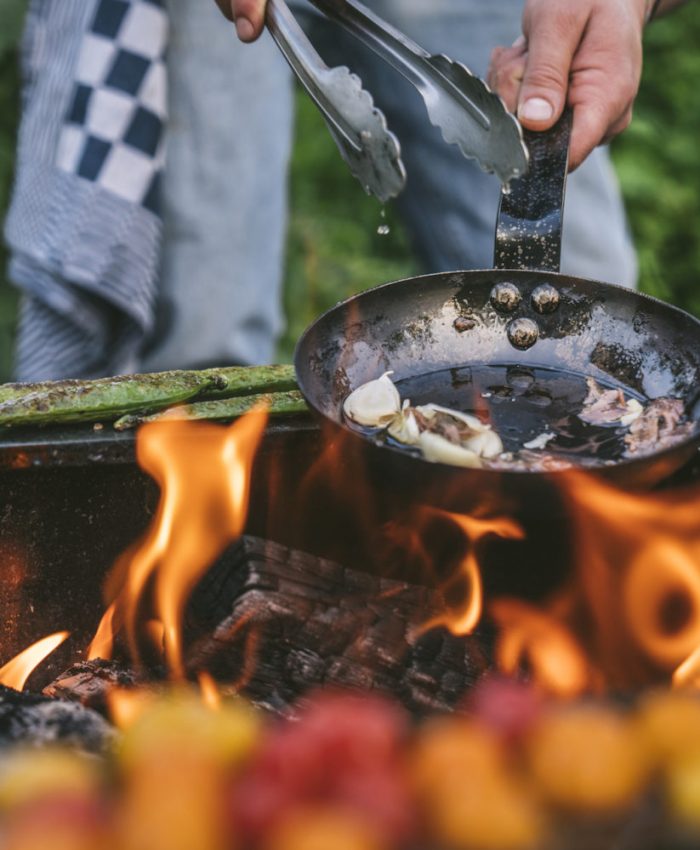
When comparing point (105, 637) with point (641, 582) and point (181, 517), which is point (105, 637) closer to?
point (181, 517)

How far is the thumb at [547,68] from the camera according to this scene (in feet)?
7.87

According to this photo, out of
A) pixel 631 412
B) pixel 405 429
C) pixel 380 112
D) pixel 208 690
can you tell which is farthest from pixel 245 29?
pixel 208 690

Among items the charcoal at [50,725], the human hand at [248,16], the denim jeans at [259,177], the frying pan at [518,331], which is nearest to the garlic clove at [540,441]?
the frying pan at [518,331]

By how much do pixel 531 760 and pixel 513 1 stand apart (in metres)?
3.39

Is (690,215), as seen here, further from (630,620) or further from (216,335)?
(630,620)

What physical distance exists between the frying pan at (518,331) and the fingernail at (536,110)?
0.19 feet

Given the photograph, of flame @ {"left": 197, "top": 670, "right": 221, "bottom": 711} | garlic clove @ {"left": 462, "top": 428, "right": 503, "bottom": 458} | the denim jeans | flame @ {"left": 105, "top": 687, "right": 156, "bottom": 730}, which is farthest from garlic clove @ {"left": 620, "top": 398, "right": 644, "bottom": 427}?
the denim jeans

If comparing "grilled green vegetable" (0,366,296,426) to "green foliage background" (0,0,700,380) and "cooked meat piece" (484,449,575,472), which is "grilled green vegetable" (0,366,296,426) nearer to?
"cooked meat piece" (484,449,575,472)

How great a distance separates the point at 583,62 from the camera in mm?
2543

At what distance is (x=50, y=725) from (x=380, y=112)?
4.40 feet

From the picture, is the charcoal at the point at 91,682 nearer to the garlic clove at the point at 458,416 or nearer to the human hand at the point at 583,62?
the garlic clove at the point at 458,416

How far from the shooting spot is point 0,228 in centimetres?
456

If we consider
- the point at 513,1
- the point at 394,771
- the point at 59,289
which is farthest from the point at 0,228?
the point at 394,771

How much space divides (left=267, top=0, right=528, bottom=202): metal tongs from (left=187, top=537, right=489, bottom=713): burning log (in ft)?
2.94
